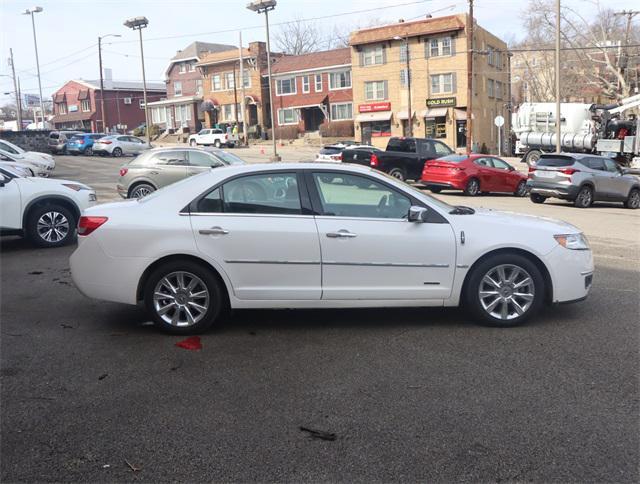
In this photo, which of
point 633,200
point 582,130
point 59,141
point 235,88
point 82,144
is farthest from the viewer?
point 235,88

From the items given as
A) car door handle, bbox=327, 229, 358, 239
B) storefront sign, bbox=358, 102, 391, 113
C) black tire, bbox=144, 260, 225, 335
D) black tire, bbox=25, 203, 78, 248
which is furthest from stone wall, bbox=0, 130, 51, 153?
car door handle, bbox=327, 229, 358, 239

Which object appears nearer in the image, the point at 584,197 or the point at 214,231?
the point at 214,231

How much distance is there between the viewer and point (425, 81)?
51.9 m

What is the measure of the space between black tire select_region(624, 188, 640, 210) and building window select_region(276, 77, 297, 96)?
46.1 m

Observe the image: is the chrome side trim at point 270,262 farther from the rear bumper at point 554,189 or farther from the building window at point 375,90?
the building window at point 375,90

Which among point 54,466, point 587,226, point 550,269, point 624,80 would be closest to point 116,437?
point 54,466

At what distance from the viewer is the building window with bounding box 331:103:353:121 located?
193 ft

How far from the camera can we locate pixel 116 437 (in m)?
3.91

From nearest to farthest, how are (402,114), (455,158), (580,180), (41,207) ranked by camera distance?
1. (41,207)
2. (580,180)
3. (455,158)
4. (402,114)

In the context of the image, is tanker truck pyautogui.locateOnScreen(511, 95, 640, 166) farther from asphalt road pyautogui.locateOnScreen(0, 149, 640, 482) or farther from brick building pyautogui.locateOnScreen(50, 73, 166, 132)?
brick building pyautogui.locateOnScreen(50, 73, 166, 132)

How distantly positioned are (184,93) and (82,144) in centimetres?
3346

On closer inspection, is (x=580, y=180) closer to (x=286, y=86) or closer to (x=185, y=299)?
(x=185, y=299)

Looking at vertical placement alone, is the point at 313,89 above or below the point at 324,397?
above

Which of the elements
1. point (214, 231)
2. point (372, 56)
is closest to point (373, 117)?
point (372, 56)
